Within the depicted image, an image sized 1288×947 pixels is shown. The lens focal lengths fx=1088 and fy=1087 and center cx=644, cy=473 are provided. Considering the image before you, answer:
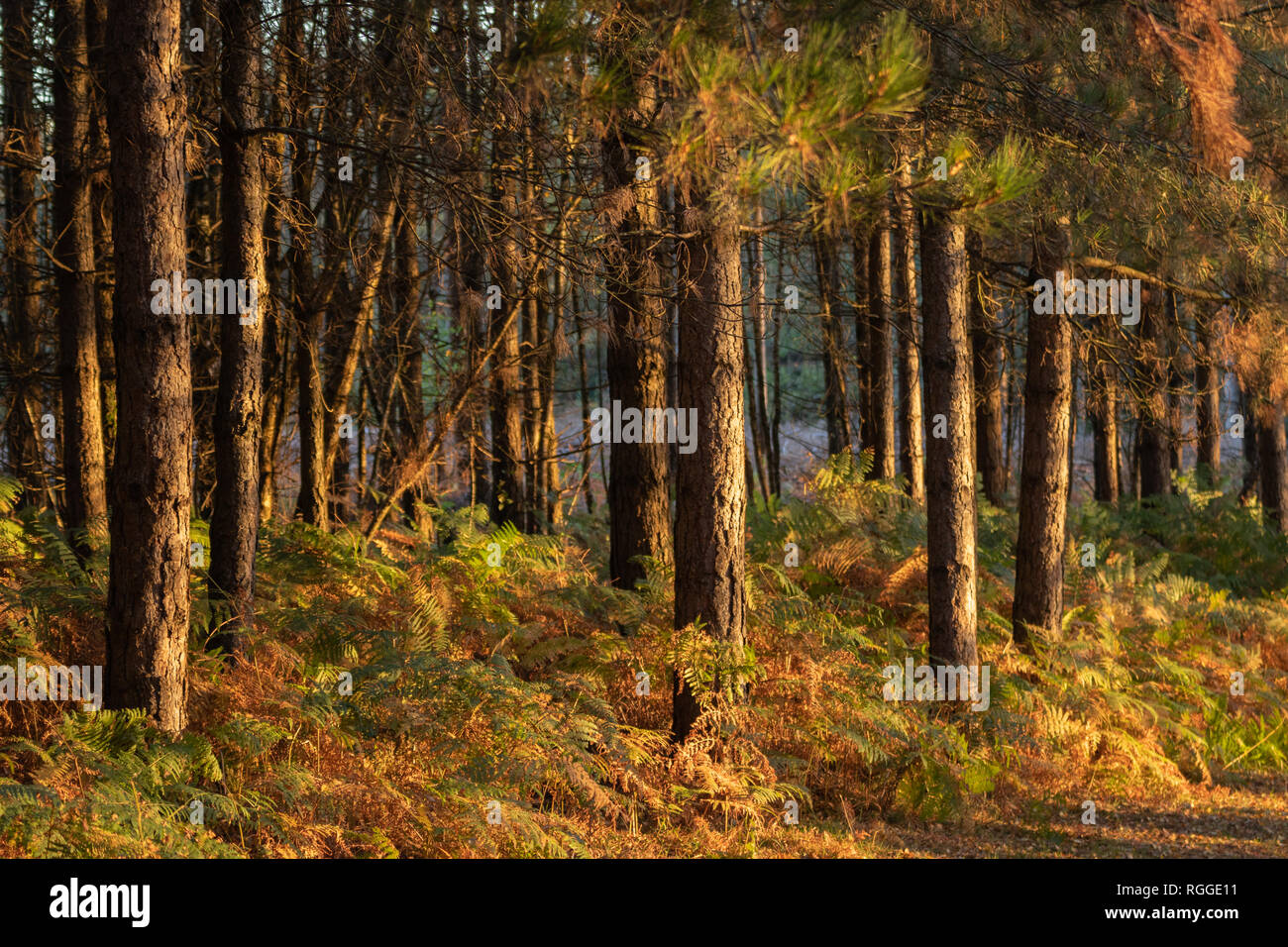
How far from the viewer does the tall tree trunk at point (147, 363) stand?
530 centimetres

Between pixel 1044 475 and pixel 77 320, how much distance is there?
8.41 m

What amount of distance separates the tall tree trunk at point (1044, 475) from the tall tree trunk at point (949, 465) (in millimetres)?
1511

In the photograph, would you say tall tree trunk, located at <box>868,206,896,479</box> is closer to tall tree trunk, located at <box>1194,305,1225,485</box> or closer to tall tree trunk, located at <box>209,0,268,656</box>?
tall tree trunk, located at <box>1194,305,1225,485</box>

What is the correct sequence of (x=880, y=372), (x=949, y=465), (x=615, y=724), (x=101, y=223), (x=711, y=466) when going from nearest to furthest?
(x=615, y=724) → (x=711, y=466) → (x=949, y=465) → (x=101, y=223) → (x=880, y=372)

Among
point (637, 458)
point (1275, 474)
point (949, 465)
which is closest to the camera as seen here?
point (949, 465)

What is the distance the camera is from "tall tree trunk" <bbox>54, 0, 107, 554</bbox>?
349 inches

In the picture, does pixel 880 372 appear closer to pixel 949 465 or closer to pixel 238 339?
pixel 949 465

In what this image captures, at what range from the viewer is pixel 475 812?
18.0ft

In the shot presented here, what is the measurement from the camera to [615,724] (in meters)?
6.54

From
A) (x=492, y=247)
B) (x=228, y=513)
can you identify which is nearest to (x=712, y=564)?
(x=492, y=247)

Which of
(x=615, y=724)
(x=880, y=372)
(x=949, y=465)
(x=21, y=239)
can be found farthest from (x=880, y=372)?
(x=21, y=239)

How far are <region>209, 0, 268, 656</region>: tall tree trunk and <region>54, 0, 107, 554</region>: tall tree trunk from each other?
93.6 inches

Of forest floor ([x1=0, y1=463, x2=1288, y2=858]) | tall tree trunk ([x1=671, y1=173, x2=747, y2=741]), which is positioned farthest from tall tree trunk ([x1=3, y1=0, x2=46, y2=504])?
tall tree trunk ([x1=671, y1=173, x2=747, y2=741])
